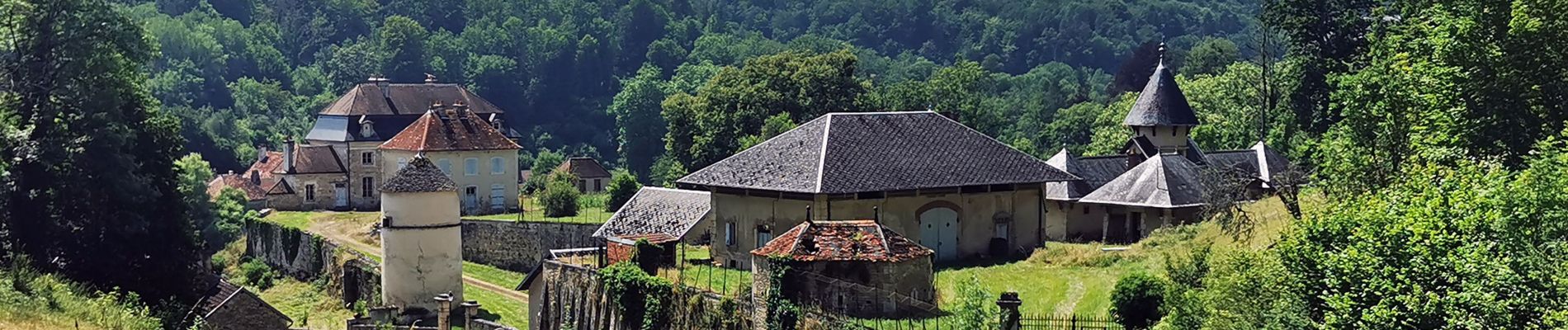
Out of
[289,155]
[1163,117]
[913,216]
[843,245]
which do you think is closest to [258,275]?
[289,155]

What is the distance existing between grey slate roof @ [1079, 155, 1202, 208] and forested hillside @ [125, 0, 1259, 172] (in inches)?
1222

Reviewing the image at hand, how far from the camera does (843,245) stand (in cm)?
3114

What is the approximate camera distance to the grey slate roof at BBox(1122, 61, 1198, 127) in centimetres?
5575

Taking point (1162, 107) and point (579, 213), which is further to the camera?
point (579, 213)

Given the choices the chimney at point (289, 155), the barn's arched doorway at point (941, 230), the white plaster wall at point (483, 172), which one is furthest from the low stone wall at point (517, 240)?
the barn's arched doorway at point (941, 230)

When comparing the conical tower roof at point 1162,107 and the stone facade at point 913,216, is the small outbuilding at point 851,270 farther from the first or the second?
the conical tower roof at point 1162,107

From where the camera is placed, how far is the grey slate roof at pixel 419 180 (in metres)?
46.5

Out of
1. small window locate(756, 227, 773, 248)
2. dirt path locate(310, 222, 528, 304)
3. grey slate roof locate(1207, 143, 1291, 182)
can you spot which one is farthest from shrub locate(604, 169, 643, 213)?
small window locate(756, 227, 773, 248)

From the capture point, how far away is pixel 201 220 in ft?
214

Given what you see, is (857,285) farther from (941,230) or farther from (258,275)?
(258,275)

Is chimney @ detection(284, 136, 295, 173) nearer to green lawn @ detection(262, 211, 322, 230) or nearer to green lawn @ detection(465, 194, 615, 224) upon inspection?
green lawn @ detection(262, 211, 322, 230)

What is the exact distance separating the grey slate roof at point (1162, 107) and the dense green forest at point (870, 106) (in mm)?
3569

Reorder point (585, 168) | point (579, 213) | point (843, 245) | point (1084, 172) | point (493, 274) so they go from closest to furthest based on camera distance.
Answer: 1. point (843, 245)
2. point (1084, 172)
3. point (493, 274)
4. point (579, 213)
5. point (585, 168)

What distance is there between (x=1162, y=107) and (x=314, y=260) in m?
24.8
